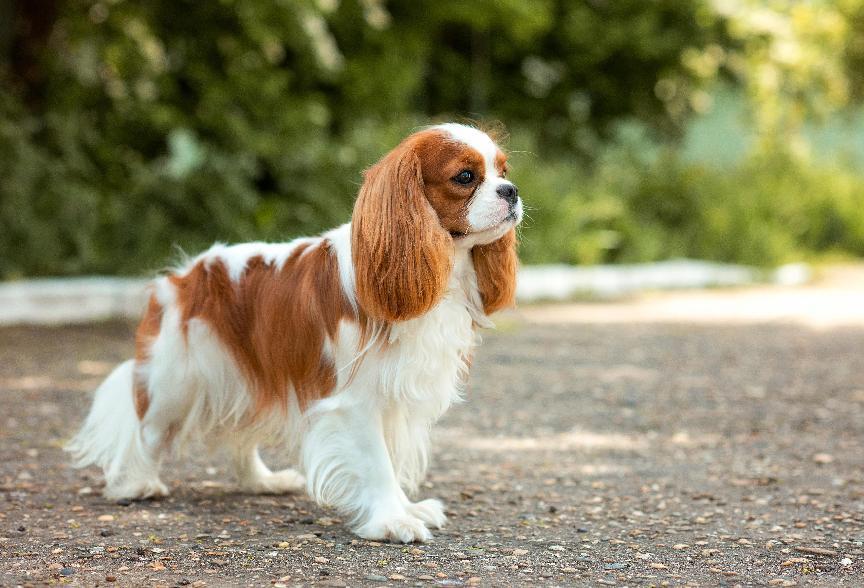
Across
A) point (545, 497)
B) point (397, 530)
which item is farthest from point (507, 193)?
point (545, 497)

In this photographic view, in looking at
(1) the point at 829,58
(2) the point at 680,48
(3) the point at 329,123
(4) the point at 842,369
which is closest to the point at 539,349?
(4) the point at 842,369

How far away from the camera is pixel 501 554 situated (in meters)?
4.09

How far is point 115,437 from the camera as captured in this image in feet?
16.4

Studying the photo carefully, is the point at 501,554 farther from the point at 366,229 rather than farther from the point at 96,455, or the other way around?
the point at 96,455

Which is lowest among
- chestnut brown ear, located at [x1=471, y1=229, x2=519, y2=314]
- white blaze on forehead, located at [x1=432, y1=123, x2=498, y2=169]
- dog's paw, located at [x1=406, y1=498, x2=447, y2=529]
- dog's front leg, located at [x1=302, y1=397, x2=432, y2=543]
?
dog's paw, located at [x1=406, y1=498, x2=447, y2=529]

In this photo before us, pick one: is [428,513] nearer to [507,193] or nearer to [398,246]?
[398,246]

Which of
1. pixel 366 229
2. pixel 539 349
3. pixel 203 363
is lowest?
pixel 539 349

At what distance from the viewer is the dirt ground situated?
153 inches

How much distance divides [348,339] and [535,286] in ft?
33.5

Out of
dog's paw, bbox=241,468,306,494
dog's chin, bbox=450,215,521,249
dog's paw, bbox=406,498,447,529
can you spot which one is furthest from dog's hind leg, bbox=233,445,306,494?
dog's chin, bbox=450,215,521,249

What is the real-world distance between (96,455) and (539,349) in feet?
18.4

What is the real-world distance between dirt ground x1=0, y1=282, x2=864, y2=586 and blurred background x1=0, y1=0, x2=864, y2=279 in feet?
7.55

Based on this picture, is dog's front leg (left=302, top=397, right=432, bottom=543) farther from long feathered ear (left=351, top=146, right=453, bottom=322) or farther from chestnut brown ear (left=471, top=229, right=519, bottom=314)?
chestnut brown ear (left=471, top=229, right=519, bottom=314)

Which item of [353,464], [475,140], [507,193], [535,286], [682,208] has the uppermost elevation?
[475,140]
